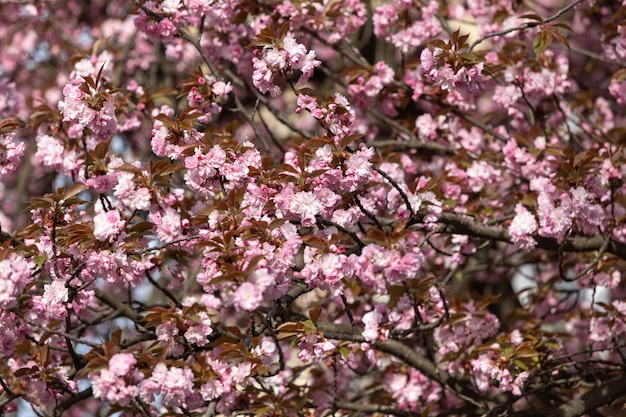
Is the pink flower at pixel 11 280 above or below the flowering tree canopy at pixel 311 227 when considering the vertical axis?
below

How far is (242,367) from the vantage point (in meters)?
2.89

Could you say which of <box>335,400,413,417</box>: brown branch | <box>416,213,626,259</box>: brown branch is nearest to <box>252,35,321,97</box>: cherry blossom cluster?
<box>416,213,626,259</box>: brown branch

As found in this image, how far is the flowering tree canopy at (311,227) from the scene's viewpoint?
285 cm

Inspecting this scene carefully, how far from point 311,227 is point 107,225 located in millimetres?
776

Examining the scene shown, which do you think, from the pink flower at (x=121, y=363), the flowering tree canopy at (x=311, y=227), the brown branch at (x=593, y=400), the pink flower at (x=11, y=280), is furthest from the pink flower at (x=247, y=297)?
the brown branch at (x=593, y=400)

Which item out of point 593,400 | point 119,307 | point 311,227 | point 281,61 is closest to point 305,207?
point 311,227

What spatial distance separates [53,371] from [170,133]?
0.99 meters

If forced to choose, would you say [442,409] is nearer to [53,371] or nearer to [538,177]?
[538,177]

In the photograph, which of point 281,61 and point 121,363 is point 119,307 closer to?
point 121,363

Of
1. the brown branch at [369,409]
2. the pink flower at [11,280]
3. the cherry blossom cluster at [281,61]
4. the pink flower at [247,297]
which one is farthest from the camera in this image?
the brown branch at [369,409]

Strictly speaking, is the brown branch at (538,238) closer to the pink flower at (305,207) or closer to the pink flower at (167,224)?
the pink flower at (305,207)

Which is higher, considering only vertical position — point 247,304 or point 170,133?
point 170,133

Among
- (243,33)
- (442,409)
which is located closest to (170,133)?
(243,33)

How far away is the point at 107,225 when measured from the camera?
9.50 ft
